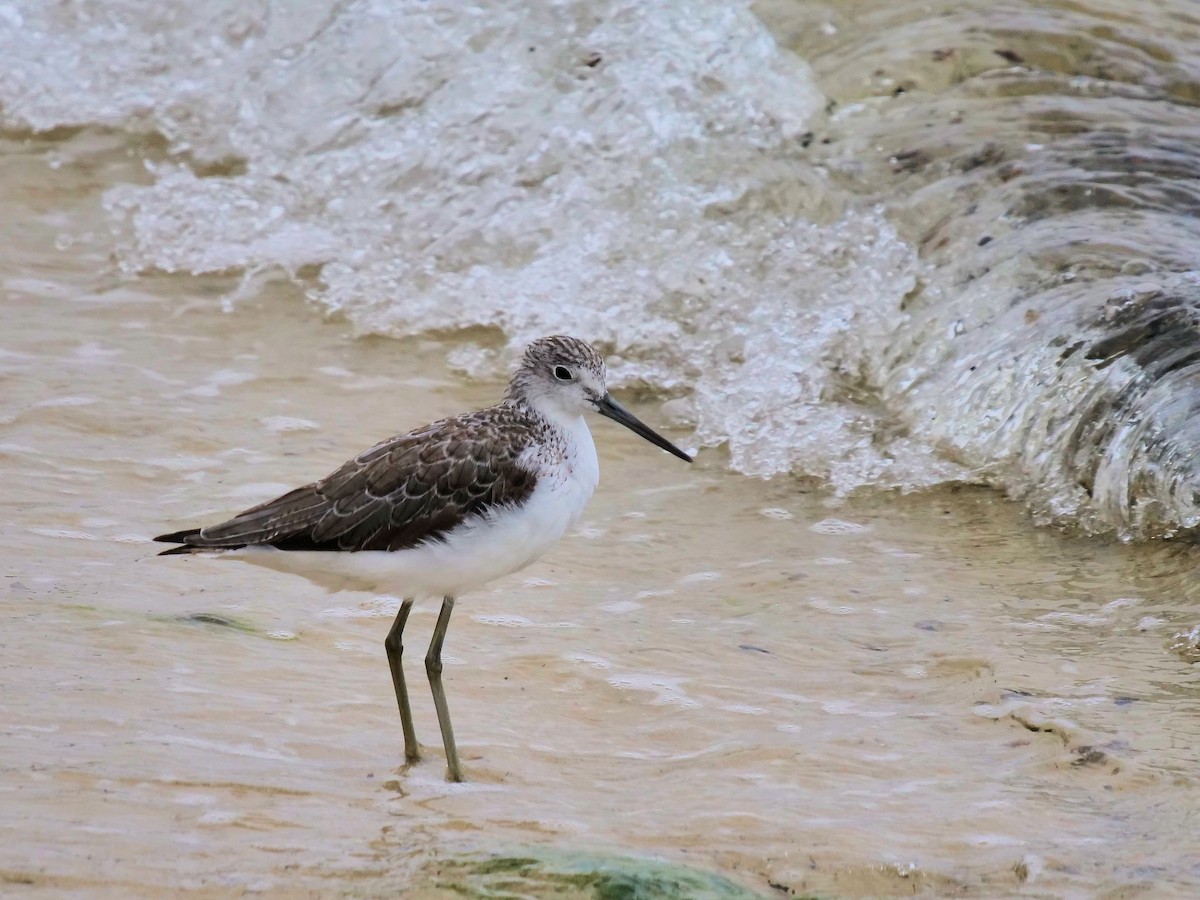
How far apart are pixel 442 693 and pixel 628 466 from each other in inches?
114

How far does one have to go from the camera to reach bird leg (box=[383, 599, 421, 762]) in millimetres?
4590

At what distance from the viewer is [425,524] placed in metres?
4.59

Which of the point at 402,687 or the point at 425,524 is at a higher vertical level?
the point at 425,524

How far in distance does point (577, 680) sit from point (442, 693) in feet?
2.35

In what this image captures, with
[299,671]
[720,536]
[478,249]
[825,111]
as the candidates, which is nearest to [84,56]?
[478,249]

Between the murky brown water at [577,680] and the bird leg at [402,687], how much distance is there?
9 centimetres

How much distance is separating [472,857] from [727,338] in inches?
192

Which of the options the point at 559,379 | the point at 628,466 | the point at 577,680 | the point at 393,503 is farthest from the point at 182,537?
the point at 628,466

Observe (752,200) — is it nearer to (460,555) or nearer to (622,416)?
(622,416)

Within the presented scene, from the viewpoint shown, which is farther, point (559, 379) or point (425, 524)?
point (559, 379)

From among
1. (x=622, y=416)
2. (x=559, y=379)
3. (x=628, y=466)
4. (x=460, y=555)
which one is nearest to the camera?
(x=460, y=555)

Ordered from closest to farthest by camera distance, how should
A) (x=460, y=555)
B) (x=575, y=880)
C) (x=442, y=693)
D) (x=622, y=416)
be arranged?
(x=575, y=880) → (x=460, y=555) → (x=442, y=693) → (x=622, y=416)

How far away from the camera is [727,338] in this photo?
8328 millimetres

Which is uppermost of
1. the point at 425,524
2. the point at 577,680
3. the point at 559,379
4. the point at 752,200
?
the point at 752,200
